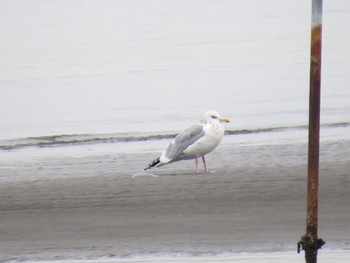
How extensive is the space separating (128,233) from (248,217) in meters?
1.16

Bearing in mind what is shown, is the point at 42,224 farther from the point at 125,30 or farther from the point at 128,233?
the point at 125,30

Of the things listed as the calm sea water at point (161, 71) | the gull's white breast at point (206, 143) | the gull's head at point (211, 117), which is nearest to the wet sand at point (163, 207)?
the gull's white breast at point (206, 143)

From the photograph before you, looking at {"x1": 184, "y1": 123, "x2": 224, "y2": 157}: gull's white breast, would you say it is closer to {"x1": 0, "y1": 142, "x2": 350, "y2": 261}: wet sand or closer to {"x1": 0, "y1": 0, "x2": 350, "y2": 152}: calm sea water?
{"x1": 0, "y1": 142, "x2": 350, "y2": 261}: wet sand

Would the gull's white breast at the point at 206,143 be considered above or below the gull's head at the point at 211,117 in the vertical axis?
below

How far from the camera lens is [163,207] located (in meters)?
10.5

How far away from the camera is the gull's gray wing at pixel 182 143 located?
12227 mm

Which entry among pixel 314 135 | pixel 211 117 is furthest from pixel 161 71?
pixel 314 135

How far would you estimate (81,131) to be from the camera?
16172mm

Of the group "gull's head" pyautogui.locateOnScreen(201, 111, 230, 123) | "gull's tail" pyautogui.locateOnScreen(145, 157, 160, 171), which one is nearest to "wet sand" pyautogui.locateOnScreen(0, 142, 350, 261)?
"gull's tail" pyautogui.locateOnScreen(145, 157, 160, 171)

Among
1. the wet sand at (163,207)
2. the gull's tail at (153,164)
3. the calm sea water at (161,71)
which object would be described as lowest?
the wet sand at (163,207)

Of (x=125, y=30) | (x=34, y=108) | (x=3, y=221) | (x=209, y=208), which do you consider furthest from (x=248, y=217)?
(x=125, y=30)

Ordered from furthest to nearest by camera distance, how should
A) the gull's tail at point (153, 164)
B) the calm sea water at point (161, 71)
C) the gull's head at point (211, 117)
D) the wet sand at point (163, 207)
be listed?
the calm sea water at point (161, 71) < the gull's head at point (211, 117) < the gull's tail at point (153, 164) < the wet sand at point (163, 207)

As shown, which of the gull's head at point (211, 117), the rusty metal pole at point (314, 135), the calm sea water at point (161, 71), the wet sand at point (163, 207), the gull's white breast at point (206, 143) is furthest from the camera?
the calm sea water at point (161, 71)

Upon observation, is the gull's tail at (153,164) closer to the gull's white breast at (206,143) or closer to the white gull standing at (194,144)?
the white gull standing at (194,144)
